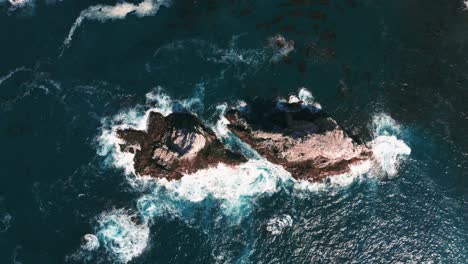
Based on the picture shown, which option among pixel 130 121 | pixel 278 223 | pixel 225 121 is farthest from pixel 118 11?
pixel 278 223

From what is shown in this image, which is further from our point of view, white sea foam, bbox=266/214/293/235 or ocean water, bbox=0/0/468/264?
white sea foam, bbox=266/214/293/235

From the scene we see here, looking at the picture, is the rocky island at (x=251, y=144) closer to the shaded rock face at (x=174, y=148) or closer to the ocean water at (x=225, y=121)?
the shaded rock face at (x=174, y=148)

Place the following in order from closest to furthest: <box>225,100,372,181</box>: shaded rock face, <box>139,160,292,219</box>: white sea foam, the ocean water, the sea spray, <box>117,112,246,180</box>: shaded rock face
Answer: the ocean water → <box>139,160,292,219</box>: white sea foam → <box>117,112,246,180</box>: shaded rock face → <box>225,100,372,181</box>: shaded rock face → the sea spray

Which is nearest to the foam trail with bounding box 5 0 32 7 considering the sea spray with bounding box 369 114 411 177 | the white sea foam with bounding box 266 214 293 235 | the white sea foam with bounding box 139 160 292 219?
the white sea foam with bounding box 139 160 292 219

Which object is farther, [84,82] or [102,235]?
[84,82]

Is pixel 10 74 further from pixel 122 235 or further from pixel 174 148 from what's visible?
pixel 122 235

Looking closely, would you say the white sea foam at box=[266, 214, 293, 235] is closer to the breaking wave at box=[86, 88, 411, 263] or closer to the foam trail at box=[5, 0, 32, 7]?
the breaking wave at box=[86, 88, 411, 263]

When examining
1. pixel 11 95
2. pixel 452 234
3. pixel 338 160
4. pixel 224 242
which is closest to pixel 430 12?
pixel 338 160

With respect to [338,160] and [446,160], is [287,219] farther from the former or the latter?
[446,160]
